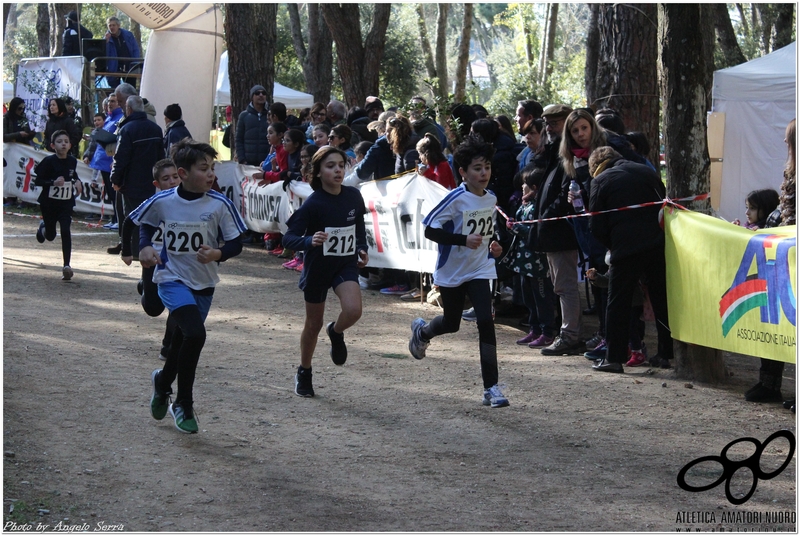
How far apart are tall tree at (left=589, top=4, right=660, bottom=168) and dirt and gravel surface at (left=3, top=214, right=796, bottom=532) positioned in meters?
3.39

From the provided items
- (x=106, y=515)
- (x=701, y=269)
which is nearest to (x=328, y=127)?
(x=701, y=269)

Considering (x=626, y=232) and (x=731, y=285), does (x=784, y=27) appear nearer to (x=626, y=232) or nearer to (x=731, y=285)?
(x=626, y=232)

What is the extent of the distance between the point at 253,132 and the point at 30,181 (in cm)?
678

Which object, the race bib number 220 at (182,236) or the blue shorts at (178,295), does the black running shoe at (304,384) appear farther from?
the race bib number 220 at (182,236)

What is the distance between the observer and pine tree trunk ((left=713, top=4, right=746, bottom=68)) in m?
25.1

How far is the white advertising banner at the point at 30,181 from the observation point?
19.1 meters

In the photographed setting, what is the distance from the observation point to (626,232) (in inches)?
→ 307

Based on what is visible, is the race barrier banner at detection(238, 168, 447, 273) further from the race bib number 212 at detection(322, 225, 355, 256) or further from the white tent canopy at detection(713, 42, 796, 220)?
the white tent canopy at detection(713, 42, 796, 220)

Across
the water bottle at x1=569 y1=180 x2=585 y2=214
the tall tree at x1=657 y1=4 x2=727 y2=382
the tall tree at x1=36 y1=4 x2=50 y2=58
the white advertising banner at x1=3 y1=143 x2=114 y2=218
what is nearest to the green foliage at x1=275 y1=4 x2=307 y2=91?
the tall tree at x1=36 y1=4 x2=50 y2=58

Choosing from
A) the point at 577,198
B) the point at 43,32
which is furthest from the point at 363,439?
the point at 43,32

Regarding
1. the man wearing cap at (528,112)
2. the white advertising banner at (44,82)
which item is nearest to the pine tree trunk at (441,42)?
the white advertising banner at (44,82)

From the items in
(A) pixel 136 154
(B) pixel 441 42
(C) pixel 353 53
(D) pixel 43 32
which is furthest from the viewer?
(B) pixel 441 42

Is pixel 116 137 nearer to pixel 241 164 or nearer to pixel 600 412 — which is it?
pixel 241 164

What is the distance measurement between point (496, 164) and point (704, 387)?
3447mm
